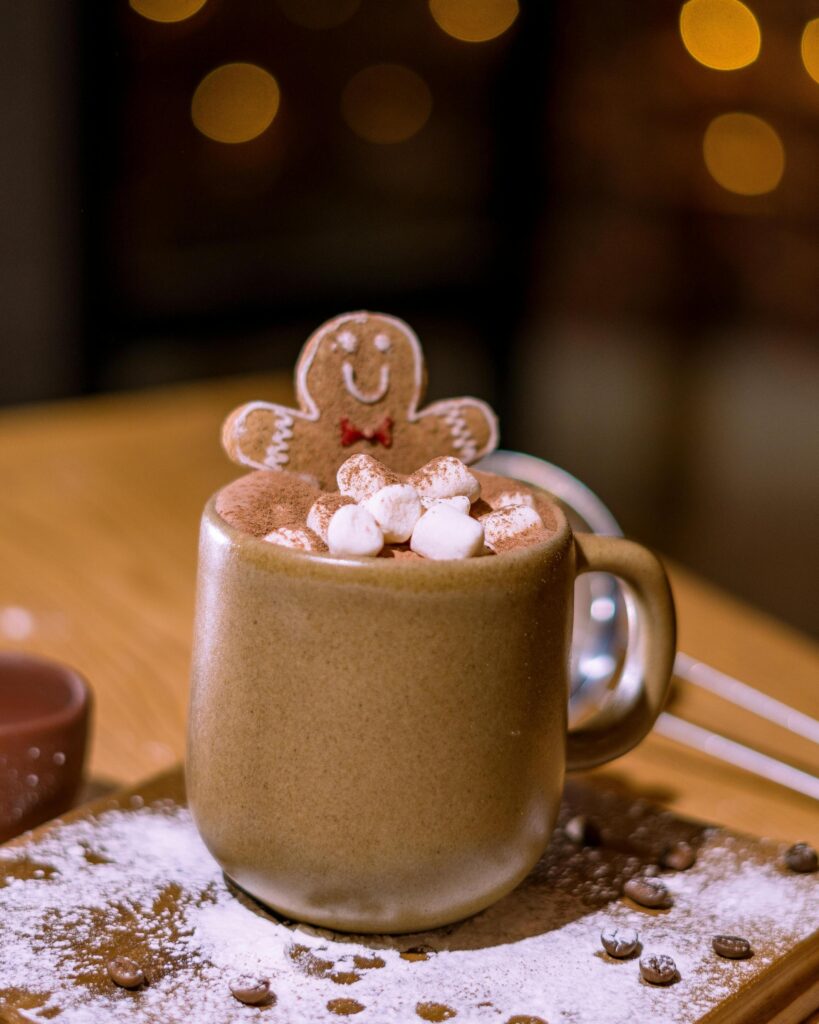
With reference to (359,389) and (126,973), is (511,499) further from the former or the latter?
(126,973)

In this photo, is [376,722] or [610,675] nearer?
[376,722]

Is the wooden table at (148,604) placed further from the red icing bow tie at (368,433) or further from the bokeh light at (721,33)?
the bokeh light at (721,33)

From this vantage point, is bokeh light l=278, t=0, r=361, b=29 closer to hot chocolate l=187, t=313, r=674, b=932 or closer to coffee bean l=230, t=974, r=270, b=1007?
hot chocolate l=187, t=313, r=674, b=932

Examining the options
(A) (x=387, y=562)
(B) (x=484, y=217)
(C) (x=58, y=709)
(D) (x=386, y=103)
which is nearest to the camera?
(A) (x=387, y=562)

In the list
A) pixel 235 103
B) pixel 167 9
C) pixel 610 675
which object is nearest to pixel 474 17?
pixel 235 103

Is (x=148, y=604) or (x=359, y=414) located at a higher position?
(x=359, y=414)

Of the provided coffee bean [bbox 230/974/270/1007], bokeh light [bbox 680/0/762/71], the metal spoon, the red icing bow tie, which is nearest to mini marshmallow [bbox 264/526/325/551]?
the red icing bow tie

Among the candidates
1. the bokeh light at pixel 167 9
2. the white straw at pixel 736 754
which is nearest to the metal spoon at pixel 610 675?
the white straw at pixel 736 754

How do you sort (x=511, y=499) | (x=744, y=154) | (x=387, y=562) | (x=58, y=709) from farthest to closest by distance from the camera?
(x=744, y=154)
(x=58, y=709)
(x=511, y=499)
(x=387, y=562)
